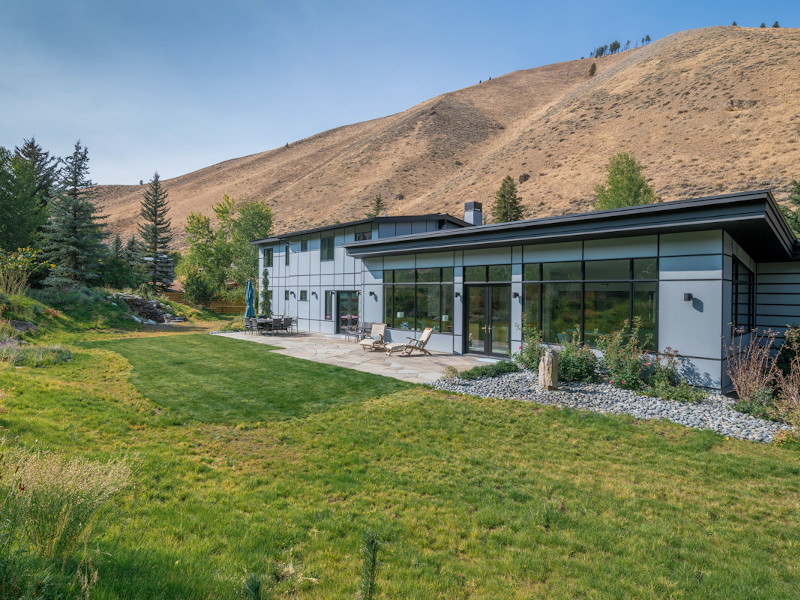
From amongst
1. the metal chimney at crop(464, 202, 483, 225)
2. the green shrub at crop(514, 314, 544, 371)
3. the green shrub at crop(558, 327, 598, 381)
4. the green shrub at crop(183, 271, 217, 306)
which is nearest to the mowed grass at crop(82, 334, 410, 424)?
the green shrub at crop(514, 314, 544, 371)

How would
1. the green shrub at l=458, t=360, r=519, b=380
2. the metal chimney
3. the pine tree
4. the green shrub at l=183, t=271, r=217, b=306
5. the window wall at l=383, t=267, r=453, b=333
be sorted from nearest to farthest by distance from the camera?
the green shrub at l=458, t=360, r=519, b=380 < the window wall at l=383, t=267, r=453, b=333 < the metal chimney < the green shrub at l=183, t=271, r=217, b=306 < the pine tree

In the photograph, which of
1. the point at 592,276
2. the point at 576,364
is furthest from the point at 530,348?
the point at 592,276

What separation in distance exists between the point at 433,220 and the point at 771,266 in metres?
11.7

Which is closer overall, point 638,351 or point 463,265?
point 638,351

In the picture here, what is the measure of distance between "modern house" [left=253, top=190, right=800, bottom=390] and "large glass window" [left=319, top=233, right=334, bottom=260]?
177 cm

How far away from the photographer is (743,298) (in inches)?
440

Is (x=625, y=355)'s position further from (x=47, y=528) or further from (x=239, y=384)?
(x=47, y=528)

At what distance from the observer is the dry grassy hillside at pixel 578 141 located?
38.8 metres

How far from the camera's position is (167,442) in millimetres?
5512

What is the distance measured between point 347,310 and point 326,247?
11.6 feet

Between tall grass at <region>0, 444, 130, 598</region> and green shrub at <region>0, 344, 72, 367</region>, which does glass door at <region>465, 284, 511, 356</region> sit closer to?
tall grass at <region>0, 444, 130, 598</region>

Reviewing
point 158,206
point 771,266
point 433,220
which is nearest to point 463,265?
point 433,220

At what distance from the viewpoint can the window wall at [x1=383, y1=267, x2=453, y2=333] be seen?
46.2ft

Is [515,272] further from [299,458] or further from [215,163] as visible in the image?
[215,163]
